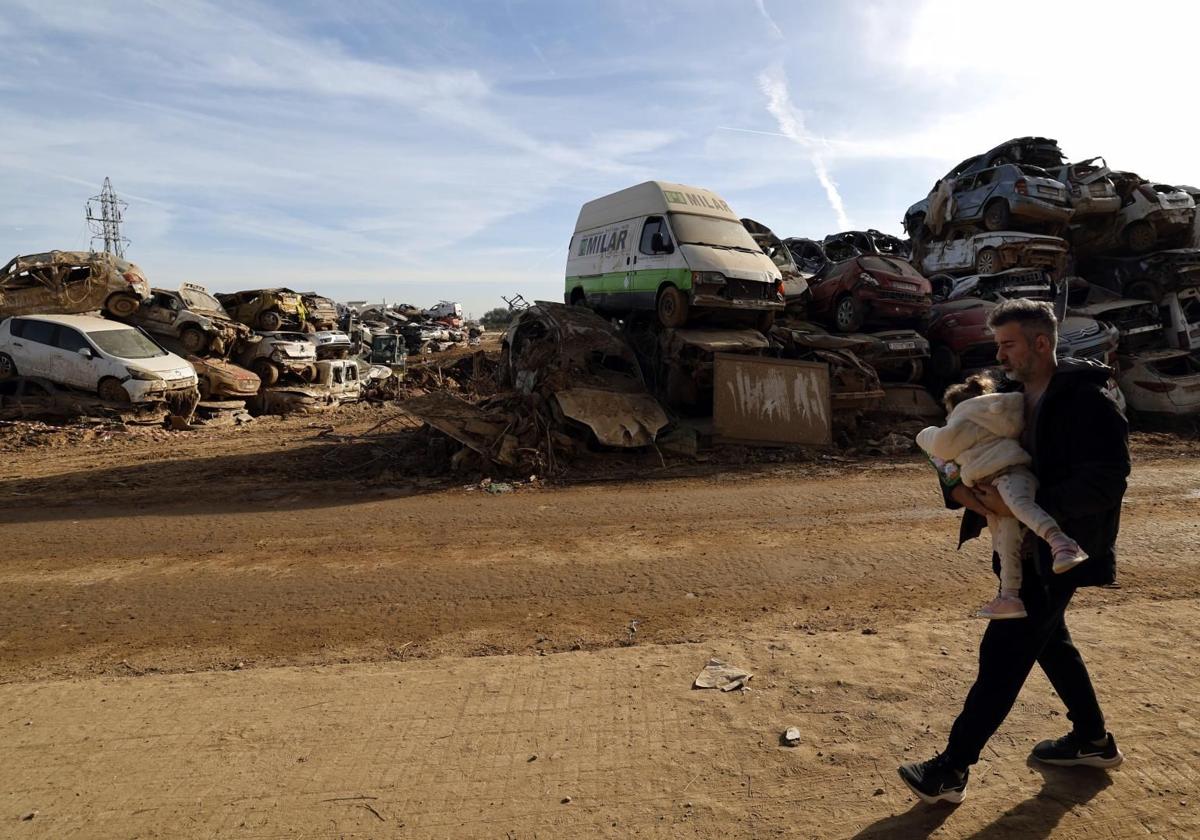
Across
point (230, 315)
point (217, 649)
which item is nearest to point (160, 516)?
point (217, 649)

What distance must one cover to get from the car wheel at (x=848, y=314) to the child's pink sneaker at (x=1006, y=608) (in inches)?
443

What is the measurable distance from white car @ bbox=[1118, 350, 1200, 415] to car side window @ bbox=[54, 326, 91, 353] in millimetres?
19462

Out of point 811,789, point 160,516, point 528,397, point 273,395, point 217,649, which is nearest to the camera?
point 811,789

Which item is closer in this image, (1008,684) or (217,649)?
(1008,684)

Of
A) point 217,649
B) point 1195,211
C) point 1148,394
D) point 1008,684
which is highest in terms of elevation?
point 1195,211

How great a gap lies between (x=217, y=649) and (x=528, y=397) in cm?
664

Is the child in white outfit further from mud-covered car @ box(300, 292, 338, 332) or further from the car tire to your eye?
mud-covered car @ box(300, 292, 338, 332)

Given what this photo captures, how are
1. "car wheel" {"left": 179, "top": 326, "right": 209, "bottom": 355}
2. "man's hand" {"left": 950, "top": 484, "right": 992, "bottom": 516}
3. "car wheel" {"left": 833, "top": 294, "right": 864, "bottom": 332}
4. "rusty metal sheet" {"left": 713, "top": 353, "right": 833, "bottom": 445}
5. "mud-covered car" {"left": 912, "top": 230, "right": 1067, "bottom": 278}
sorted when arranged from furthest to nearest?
"car wheel" {"left": 179, "top": 326, "right": 209, "bottom": 355} → "mud-covered car" {"left": 912, "top": 230, "right": 1067, "bottom": 278} → "car wheel" {"left": 833, "top": 294, "right": 864, "bottom": 332} → "rusty metal sheet" {"left": 713, "top": 353, "right": 833, "bottom": 445} → "man's hand" {"left": 950, "top": 484, "right": 992, "bottom": 516}

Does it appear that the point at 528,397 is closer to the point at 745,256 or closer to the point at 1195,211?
the point at 745,256

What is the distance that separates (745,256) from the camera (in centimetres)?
1195

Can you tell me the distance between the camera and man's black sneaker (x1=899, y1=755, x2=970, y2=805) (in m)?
2.77

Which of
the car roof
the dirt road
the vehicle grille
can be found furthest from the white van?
the car roof

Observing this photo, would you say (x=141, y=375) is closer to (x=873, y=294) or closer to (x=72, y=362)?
(x=72, y=362)

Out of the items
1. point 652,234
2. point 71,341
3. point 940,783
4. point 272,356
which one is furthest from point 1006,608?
point 272,356
